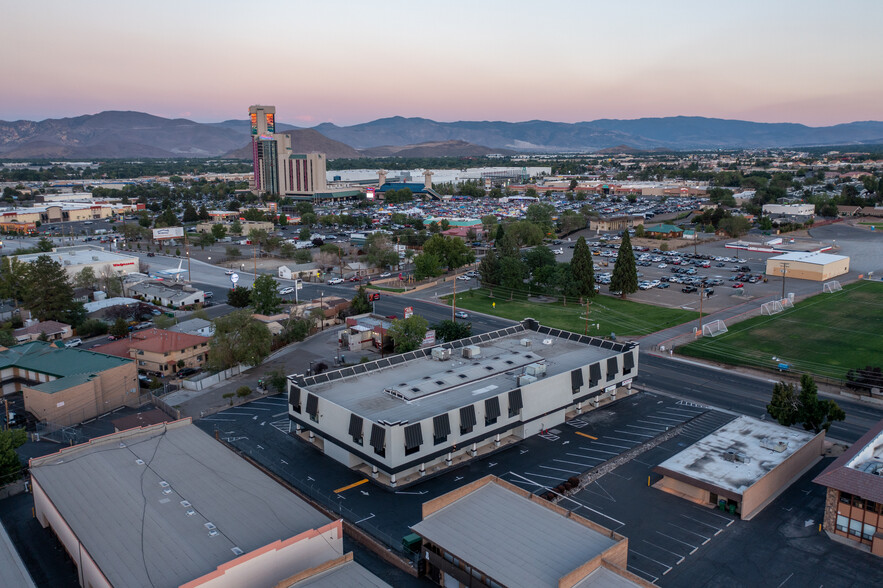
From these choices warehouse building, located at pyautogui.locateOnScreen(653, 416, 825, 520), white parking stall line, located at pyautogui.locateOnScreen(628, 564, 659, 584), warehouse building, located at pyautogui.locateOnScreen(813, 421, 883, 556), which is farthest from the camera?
warehouse building, located at pyautogui.locateOnScreen(653, 416, 825, 520)

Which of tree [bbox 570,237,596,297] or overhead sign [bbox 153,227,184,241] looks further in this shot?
overhead sign [bbox 153,227,184,241]

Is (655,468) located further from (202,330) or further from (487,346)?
(202,330)

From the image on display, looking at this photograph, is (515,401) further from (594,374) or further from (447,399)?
(594,374)

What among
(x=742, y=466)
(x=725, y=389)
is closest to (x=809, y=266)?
(x=725, y=389)

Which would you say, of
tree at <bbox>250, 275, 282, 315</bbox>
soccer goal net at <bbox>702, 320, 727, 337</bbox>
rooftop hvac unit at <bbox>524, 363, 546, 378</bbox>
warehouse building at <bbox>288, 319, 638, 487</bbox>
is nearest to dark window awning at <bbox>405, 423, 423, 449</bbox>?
warehouse building at <bbox>288, 319, 638, 487</bbox>

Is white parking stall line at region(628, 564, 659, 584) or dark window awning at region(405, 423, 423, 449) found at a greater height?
dark window awning at region(405, 423, 423, 449)

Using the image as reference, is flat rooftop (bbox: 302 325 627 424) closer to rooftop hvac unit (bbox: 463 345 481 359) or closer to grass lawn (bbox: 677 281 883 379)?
rooftop hvac unit (bbox: 463 345 481 359)

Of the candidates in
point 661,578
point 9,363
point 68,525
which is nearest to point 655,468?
point 661,578
